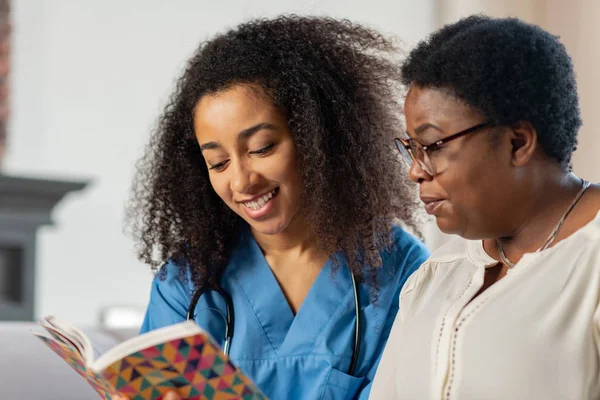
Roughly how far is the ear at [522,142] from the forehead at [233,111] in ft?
2.02

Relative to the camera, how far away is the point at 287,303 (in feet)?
5.93

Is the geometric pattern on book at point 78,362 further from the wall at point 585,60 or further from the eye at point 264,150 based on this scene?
the wall at point 585,60

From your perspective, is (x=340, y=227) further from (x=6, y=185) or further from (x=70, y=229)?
(x=70, y=229)

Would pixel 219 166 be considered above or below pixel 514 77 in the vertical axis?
below

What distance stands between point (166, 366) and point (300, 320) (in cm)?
62

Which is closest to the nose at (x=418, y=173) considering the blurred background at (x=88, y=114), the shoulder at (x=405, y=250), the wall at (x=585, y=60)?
the shoulder at (x=405, y=250)

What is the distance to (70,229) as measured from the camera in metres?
4.05

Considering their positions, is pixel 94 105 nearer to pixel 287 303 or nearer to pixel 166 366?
pixel 287 303

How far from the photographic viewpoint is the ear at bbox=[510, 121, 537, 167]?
3.79ft

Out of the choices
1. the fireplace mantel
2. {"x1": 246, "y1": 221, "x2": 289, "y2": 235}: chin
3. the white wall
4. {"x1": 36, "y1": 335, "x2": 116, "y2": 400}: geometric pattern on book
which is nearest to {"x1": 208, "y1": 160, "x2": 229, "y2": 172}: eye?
{"x1": 246, "y1": 221, "x2": 289, "y2": 235}: chin

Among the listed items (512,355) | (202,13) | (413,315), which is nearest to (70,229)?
(202,13)

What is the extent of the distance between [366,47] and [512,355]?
36.6 inches

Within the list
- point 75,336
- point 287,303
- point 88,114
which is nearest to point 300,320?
point 287,303

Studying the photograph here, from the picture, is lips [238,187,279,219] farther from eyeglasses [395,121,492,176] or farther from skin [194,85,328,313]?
eyeglasses [395,121,492,176]
